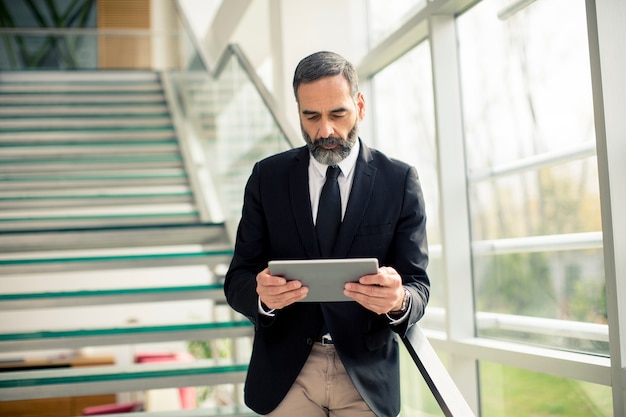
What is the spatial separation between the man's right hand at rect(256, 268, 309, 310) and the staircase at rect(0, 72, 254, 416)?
2.07 meters

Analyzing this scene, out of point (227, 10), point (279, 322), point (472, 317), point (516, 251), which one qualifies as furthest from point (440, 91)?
point (227, 10)

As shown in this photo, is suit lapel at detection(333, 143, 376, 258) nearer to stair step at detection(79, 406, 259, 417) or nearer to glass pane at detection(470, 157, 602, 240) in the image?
glass pane at detection(470, 157, 602, 240)

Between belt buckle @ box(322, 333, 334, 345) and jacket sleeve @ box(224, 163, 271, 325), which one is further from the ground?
jacket sleeve @ box(224, 163, 271, 325)

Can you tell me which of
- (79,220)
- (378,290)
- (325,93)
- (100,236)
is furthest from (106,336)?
(378,290)

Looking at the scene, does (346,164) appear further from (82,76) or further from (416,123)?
(82,76)

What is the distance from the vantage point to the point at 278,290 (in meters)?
1.75

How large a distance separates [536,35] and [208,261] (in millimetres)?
2353

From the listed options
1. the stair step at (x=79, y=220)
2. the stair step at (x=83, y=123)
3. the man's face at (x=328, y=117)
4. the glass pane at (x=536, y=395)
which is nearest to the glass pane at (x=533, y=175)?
the glass pane at (x=536, y=395)

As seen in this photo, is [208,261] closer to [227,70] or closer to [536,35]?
[227,70]

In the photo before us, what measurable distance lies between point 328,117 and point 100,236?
3.34m

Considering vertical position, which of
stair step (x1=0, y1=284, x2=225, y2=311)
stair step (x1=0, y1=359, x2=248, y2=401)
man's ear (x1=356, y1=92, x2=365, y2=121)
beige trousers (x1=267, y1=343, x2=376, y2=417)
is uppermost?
man's ear (x1=356, y1=92, x2=365, y2=121)

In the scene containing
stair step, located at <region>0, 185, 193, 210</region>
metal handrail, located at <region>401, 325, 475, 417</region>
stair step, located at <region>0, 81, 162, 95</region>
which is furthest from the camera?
stair step, located at <region>0, 81, 162, 95</region>

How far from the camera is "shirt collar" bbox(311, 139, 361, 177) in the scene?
2.07 metres

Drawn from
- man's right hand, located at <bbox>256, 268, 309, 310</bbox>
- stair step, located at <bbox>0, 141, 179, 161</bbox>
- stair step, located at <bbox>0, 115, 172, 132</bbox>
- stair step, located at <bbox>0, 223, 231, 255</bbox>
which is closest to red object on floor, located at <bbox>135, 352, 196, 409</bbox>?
stair step, located at <bbox>0, 223, 231, 255</bbox>
